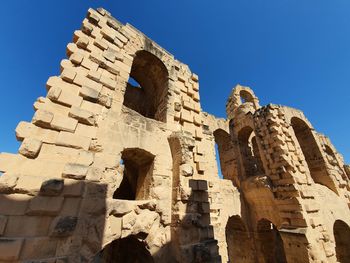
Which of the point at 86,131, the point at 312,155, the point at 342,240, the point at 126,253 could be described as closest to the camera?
the point at 86,131

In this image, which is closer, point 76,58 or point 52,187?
point 52,187

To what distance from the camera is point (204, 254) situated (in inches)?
113

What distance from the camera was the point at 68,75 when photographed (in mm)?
2891

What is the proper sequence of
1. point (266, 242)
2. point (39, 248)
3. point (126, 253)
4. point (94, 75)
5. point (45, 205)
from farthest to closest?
point (266, 242), point (126, 253), point (94, 75), point (45, 205), point (39, 248)

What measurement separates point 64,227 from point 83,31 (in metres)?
3.44

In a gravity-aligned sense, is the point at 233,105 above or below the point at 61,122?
above

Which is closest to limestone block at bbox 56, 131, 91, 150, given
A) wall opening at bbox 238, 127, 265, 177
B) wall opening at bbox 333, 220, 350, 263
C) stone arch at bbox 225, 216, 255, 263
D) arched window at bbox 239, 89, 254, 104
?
stone arch at bbox 225, 216, 255, 263

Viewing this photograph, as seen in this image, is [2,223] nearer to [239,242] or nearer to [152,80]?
[152,80]

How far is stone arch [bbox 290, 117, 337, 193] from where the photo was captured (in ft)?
26.8

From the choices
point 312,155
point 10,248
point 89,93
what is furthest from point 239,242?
point 89,93

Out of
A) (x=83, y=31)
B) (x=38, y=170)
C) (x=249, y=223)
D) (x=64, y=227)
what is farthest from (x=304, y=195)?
(x=83, y=31)

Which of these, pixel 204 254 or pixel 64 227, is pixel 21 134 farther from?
pixel 204 254

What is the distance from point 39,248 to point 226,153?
33.1 ft

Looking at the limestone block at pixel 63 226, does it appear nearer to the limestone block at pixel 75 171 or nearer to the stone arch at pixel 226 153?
the limestone block at pixel 75 171
